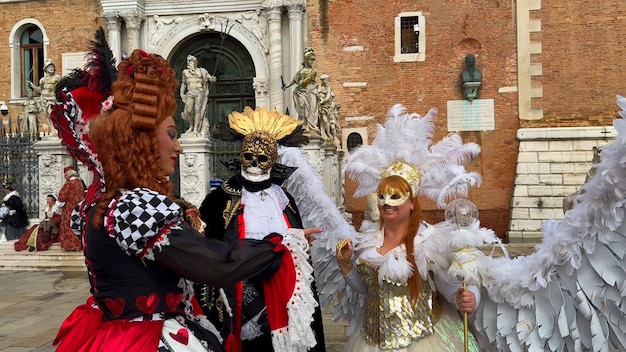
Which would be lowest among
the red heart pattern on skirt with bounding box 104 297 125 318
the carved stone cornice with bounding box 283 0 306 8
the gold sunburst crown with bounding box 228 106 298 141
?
the red heart pattern on skirt with bounding box 104 297 125 318

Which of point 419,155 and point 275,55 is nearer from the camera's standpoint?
point 419,155

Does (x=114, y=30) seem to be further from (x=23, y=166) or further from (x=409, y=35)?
(x=409, y=35)

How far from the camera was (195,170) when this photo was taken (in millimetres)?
11180

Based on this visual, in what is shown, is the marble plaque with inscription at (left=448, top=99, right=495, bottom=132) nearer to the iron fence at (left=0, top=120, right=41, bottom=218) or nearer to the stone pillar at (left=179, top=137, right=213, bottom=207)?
the stone pillar at (left=179, top=137, right=213, bottom=207)

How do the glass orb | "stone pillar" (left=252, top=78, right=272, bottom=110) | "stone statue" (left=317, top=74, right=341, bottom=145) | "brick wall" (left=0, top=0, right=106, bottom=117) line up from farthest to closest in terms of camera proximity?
"brick wall" (left=0, top=0, right=106, bottom=117) → "stone pillar" (left=252, top=78, right=272, bottom=110) → "stone statue" (left=317, top=74, right=341, bottom=145) → the glass orb

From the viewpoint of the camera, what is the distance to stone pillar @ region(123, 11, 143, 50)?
15312mm

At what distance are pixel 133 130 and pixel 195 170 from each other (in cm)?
930

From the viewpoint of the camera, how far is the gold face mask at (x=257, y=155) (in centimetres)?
374

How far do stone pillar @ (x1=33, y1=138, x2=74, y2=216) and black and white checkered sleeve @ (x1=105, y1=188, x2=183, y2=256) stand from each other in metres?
11.1

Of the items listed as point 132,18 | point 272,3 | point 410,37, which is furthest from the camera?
point 132,18

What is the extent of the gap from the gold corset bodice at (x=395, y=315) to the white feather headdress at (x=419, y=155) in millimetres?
509

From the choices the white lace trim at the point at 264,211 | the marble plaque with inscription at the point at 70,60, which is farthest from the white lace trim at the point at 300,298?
the marble plaque with inscription at the point at 70,60

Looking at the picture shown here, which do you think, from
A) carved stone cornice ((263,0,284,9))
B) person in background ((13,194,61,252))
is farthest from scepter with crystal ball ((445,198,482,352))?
carved stone cornice ((263,0,284,9))

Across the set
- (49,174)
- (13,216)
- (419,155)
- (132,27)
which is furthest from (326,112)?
(419,155)
